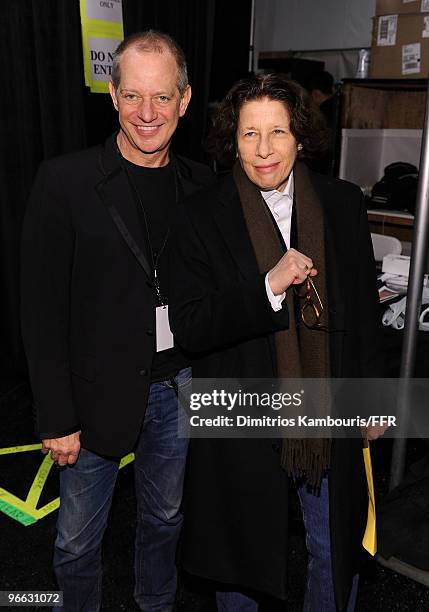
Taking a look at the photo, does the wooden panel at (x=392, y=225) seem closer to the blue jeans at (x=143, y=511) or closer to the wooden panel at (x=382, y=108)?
the wooden panel at (x=382, y=108)

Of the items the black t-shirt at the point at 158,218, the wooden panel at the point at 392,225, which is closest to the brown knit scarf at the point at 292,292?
the black t-shirt at the point at 158,218

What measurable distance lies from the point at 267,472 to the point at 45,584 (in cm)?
114

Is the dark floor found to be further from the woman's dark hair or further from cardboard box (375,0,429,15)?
cardboard box (375,0,429,15)

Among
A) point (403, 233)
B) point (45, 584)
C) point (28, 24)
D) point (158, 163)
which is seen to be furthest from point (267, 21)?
point (45, 584)

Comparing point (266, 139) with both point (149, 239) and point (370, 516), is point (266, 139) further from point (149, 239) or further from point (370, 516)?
point (370, 516)

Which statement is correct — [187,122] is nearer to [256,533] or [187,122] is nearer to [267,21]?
[267,21]

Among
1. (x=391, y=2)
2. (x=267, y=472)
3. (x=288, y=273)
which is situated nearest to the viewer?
(x=288, y=273)

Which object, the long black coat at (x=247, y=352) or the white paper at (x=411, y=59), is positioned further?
the white paper at (x=411, y=59)

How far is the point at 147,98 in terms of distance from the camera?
1.44m

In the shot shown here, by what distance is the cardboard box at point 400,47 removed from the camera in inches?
168

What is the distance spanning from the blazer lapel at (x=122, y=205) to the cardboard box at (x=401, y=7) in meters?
3.65

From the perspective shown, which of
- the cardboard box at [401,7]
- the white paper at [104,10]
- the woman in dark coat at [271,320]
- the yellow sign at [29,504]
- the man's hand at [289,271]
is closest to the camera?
the man's hand at [289,271]

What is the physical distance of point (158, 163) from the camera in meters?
1.55

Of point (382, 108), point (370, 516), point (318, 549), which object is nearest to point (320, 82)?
point (382, 108)
